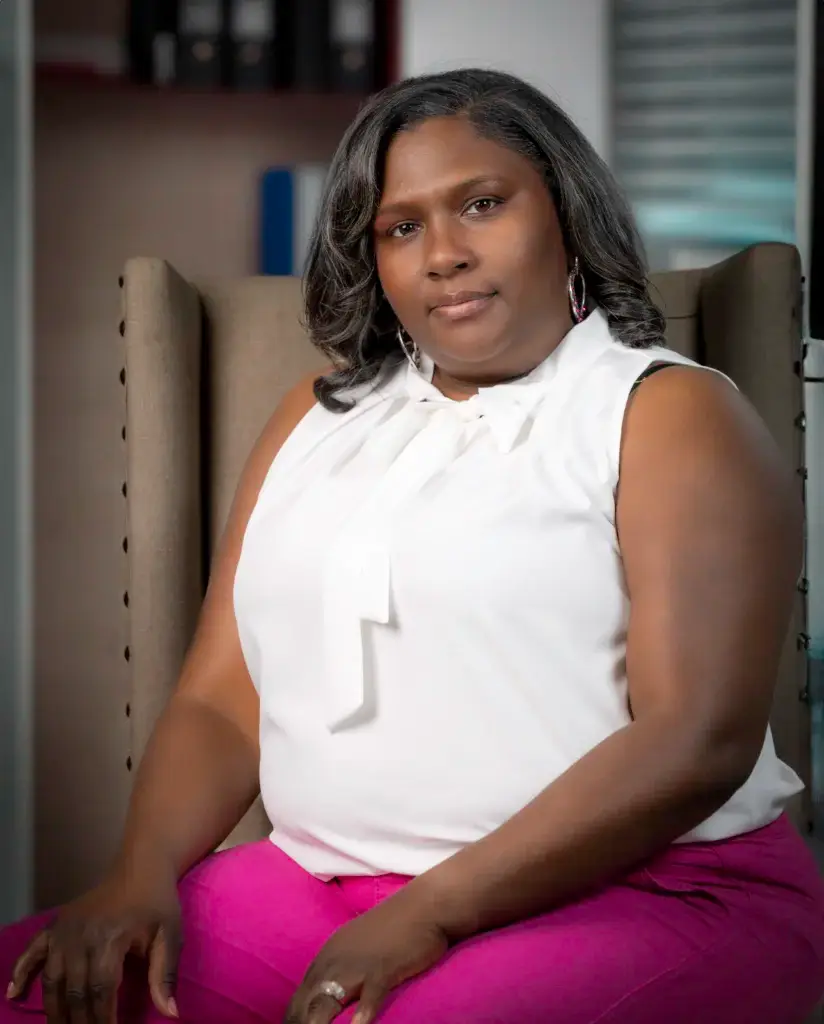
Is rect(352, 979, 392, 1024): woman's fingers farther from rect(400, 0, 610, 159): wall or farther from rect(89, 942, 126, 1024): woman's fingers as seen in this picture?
rect(400, 0, 610, 159): wall

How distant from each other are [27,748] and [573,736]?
1.20 m

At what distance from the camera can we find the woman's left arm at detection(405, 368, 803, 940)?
2.75 feet

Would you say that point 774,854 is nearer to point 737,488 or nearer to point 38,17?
point 737,488

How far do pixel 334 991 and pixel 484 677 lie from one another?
10.2 inches

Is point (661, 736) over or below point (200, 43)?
below

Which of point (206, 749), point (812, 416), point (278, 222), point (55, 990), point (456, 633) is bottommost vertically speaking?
point (55, 990)

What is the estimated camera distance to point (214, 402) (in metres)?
1.47

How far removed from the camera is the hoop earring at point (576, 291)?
109 cm

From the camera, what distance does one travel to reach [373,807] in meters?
0.96

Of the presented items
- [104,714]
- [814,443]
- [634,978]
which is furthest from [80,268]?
[634,978]

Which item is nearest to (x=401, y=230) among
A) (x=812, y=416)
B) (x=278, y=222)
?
(x=812, y=416)

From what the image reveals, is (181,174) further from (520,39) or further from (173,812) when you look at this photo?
(173,812)

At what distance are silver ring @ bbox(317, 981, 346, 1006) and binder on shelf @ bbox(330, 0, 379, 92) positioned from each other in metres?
1.69

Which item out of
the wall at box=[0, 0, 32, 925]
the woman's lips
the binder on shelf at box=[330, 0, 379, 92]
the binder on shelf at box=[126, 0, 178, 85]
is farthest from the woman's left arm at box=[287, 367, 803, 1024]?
the binder on shelf at box=[126, 0, 178, 85]
